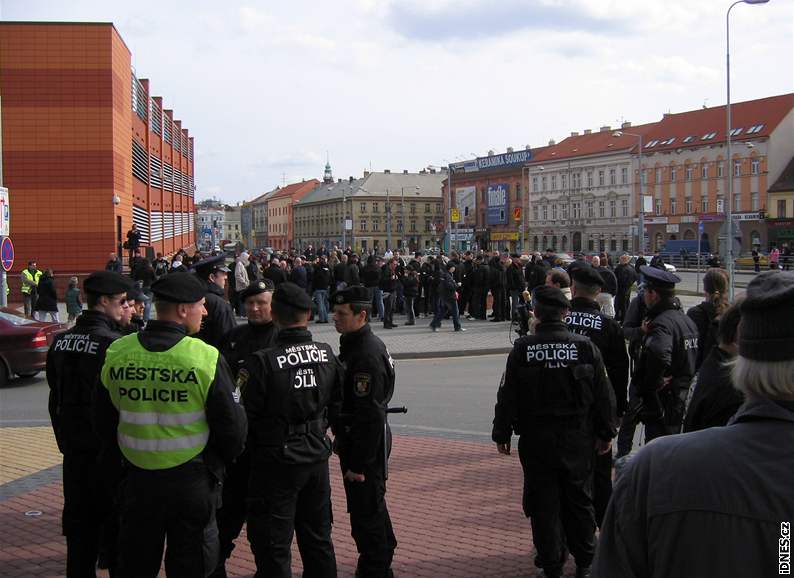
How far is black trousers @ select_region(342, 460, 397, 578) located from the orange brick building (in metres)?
26.3

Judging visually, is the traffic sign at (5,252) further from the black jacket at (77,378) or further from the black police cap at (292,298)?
the black police cap at (292,298)

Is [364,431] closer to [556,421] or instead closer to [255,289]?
[556,421]

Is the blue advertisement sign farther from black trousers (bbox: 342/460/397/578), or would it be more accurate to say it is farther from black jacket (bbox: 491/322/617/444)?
black trousers (bbox: 342/460/397/578)

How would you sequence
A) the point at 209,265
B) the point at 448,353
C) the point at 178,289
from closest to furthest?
the point at 178,289, the point at 209,265, the point at 448,353

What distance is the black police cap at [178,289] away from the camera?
13.6 feet

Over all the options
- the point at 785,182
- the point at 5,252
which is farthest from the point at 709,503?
the point at 785,182

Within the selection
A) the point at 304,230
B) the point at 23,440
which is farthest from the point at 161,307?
the point at 304,230

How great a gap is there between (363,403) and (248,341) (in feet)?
4.01

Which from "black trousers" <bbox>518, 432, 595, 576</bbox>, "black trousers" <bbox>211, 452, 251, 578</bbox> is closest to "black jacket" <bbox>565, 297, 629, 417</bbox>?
"black trousers" <bbox>518, 432, 595, 576</bbox>

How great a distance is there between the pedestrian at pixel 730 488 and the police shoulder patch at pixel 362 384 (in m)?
3.02

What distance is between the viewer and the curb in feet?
54.9

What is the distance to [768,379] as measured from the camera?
187 centimetres

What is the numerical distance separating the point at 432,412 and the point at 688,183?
7534 cm

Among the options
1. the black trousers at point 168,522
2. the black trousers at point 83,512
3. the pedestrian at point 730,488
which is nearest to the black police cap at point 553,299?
the black trousers at point 168,522
